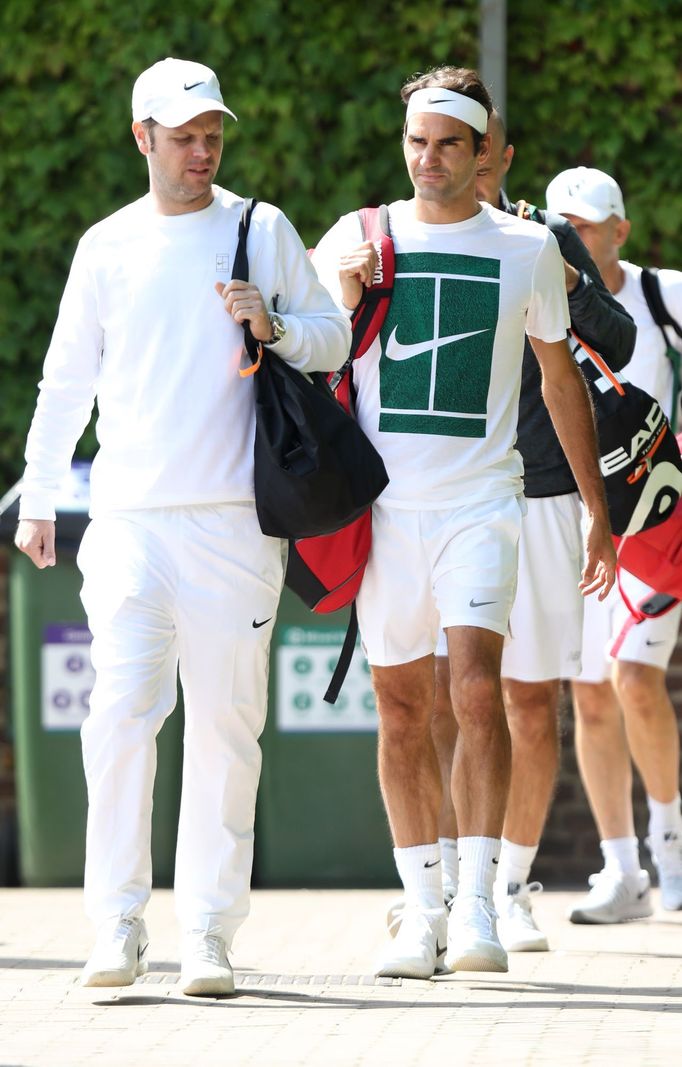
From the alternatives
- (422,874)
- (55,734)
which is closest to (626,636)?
(422,874)

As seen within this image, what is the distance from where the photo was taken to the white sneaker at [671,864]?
7031mm

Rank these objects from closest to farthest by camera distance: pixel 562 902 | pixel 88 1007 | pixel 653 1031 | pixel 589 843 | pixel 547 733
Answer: pixel 653 1031 < pixel 88 1007 < pixel 547 733 < pixel 562 902 < pixel 589 843

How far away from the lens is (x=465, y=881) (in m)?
5.20

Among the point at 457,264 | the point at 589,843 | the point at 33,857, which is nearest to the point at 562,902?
the point at 589,843

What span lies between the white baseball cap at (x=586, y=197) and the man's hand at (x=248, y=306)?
2091 mm

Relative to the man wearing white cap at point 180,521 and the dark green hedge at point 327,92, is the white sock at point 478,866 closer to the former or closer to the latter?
the man wearing white cap at point 180,521

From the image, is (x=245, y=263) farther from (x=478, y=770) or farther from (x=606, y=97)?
(x=606, y=97)

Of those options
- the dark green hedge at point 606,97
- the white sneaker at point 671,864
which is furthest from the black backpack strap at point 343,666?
the dark green hedge at point 606,97

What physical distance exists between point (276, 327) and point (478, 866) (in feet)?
4.77

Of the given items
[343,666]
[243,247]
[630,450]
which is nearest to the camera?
[243,247]

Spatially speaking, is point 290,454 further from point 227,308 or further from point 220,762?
point 220,762

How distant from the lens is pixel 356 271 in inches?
207

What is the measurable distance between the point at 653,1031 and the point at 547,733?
6.09ft

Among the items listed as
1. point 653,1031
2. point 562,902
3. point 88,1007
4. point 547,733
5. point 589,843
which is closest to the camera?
point 653,1031
